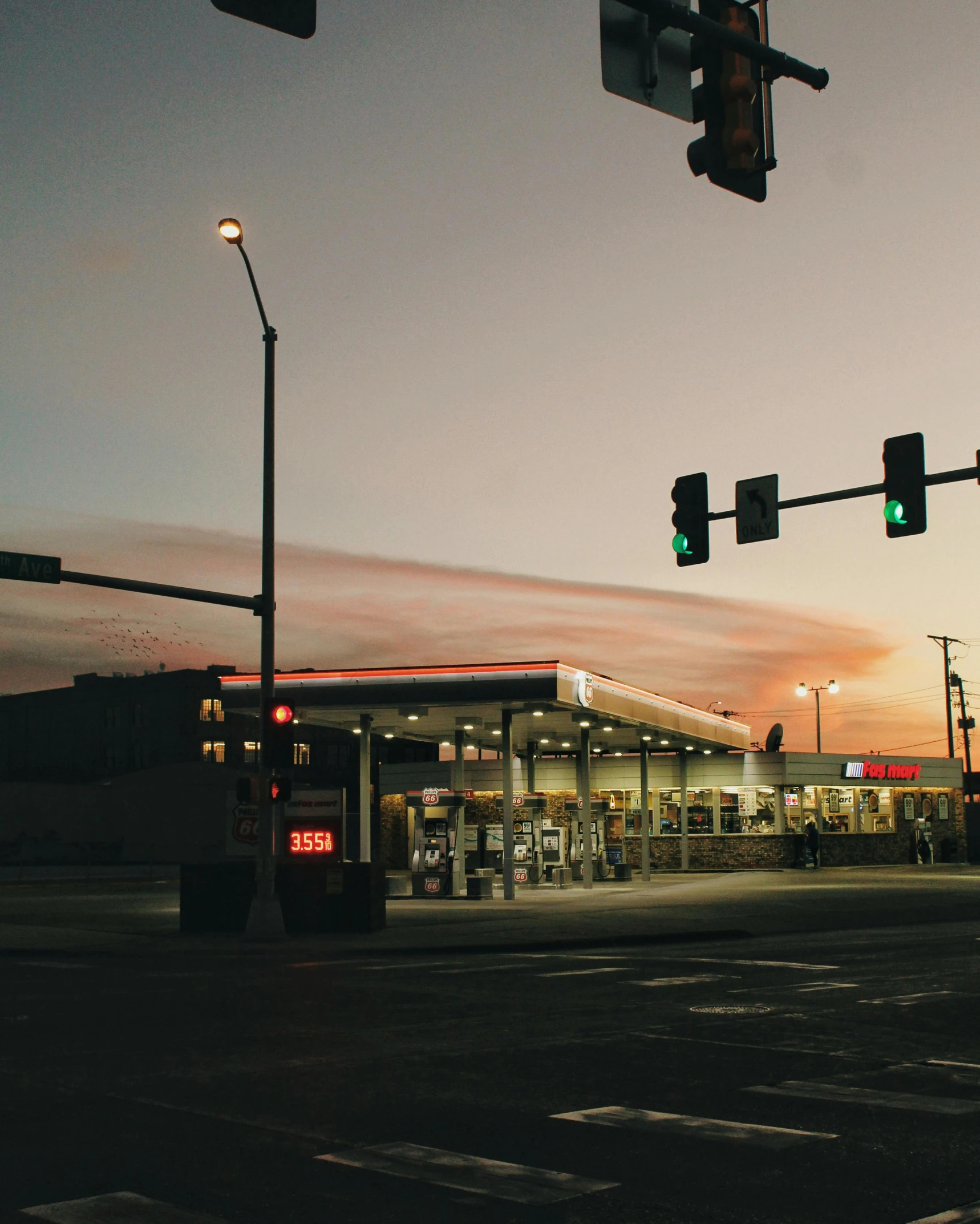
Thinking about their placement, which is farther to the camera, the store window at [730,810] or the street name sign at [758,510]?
the store window at [730,810]

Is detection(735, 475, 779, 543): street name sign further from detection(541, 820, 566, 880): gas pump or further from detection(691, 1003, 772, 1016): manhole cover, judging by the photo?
detection(541, 820, 566, 880): gas pump

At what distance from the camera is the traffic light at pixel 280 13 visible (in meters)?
6.63

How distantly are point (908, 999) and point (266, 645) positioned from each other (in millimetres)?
12054

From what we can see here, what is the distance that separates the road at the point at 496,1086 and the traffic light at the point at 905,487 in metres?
5.30

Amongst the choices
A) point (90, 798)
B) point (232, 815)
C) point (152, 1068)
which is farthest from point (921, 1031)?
point (90, 798)

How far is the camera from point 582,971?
16.8 meters

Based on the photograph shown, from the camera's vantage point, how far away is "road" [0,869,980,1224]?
614cm

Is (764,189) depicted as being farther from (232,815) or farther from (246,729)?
(246,729)

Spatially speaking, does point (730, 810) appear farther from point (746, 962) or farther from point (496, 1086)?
point (496, 1086)

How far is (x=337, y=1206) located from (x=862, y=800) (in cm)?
5621

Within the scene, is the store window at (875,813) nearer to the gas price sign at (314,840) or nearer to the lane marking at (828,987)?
the gas price sign at (314,840)

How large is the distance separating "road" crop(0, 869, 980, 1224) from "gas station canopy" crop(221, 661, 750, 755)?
11877 millimetres

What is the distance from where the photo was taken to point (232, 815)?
24703mm

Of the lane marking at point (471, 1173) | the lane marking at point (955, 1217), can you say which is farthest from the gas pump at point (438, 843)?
the lane marking at point (955, 1217)
